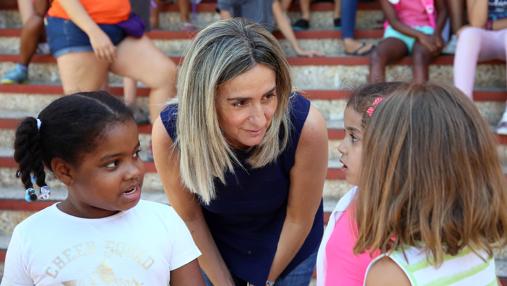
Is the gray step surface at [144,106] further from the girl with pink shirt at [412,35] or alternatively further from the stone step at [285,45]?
the stone step at [285,45]

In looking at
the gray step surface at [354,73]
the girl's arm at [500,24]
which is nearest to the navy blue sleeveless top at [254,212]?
the gray step surface at [354,73]

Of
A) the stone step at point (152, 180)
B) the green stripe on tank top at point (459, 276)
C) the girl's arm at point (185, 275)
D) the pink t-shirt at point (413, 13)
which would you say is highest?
the pink t-shirt at point (413, 13)

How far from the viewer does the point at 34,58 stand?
188 inches

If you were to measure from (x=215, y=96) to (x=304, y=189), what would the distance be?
1.47 ft

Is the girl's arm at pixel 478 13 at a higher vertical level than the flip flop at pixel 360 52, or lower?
higher

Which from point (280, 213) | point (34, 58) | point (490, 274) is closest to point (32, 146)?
point (280, 213)

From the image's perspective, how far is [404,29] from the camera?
4375mm

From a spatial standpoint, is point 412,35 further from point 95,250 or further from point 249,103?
point 95,250

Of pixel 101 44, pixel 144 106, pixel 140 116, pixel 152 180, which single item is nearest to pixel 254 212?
pixel 101 44

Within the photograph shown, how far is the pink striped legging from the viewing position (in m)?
3.98

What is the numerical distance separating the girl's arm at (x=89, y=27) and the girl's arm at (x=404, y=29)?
86.0 inches

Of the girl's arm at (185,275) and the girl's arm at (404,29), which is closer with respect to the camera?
the girl's arm at (185,275)

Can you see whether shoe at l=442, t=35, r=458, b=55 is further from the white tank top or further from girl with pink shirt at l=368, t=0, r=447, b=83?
the white tank top

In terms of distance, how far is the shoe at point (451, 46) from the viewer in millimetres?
4488
